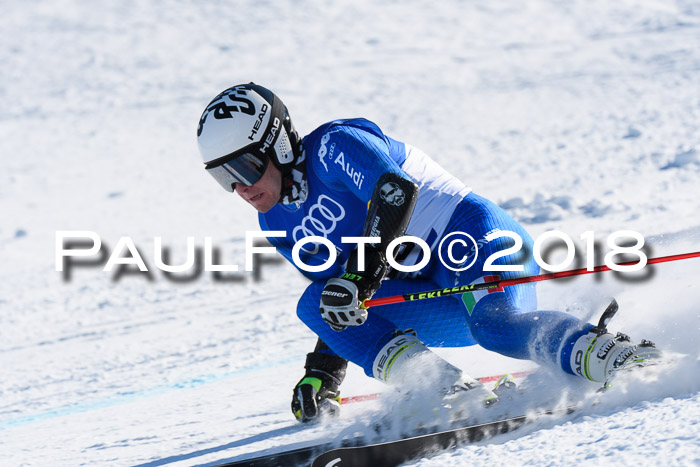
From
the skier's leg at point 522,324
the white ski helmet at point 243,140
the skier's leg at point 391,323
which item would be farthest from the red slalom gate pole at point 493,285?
the white ski helmet at point 243,140

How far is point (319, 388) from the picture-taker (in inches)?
130

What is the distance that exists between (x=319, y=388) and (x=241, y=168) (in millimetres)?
942

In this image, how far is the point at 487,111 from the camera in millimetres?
10719

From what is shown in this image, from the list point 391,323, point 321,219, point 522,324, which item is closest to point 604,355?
point 522,324

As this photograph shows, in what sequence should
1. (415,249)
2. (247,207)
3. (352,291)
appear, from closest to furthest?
(352,291)
(415,249)
(247,207)

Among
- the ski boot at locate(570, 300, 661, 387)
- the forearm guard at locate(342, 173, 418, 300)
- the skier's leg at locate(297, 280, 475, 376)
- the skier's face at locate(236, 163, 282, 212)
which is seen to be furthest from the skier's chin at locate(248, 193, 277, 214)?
the ski boot at locate(570, 300, 661, 387)

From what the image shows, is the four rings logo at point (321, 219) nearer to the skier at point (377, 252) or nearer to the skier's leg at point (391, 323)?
the skier at point (377, 252)

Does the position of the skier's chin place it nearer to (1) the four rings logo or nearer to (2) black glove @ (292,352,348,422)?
(1) the four rings logo

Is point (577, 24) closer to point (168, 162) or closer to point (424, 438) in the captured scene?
point (168, 162)

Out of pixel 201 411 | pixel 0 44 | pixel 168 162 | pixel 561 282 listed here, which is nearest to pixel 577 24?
pixel 168 162

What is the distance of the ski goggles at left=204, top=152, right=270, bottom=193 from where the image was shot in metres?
2.97

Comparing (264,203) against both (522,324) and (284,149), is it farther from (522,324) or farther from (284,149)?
(522,324)

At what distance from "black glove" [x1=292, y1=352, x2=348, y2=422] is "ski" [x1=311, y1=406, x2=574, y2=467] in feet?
2.39

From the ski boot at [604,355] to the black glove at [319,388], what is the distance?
1.08 meters
